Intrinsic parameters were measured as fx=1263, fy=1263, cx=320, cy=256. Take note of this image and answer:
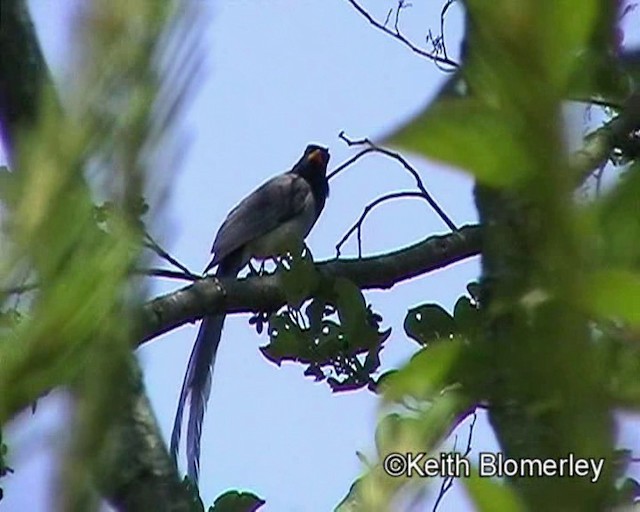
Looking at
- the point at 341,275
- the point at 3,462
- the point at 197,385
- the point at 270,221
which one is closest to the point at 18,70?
the point at 3,462

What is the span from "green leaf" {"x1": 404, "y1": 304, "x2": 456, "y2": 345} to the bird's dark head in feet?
14.3

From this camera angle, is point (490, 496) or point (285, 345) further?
point (285, 345)

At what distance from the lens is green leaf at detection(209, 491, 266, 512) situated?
192 centimetres

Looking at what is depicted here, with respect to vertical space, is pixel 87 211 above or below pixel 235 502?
below

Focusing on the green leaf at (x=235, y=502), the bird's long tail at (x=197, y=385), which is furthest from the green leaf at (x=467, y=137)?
the bird's long tail at (x=197, y=385)

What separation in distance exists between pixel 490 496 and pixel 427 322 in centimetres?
176

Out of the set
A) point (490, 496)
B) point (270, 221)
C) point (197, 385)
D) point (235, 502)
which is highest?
point (270, 221)

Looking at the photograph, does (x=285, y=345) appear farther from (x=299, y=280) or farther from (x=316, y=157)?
(x=316, y=157)

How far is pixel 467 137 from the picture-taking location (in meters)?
A: 0.27

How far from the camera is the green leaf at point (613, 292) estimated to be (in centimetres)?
28

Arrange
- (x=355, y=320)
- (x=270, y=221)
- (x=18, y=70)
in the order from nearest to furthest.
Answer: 1. (x=18, y=70)
2. (x=355, y=320)
3. (x=270, y=221)

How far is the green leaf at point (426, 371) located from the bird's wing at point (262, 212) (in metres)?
5.19

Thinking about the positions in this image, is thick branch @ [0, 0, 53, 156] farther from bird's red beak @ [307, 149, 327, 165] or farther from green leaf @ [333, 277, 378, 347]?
bird's red beak @ [307, 149, 327, 165]

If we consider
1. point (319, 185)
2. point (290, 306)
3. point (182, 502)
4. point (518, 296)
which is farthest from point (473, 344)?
point (319, 185)
